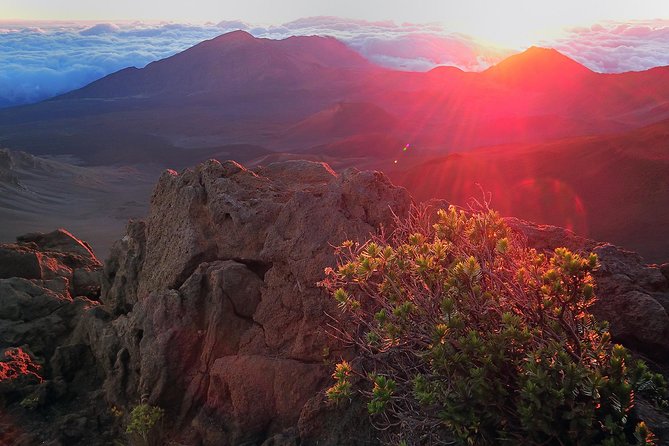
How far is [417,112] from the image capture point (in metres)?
74.8

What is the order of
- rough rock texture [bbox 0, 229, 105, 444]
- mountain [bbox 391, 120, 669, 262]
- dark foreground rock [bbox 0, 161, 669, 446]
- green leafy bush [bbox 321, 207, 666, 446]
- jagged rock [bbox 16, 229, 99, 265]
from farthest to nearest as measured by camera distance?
mountain [bbox 391, 120, 669, 262] < jagged rock [bbox 16, 229, 99, 265] < rough rock texture [bbox 0, 229, 105, 444] < dark foreground rock [bbox 0, 161, 669, 446] < green leafy bush [bbox 321, 207, 666, 446]

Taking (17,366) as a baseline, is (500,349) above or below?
above

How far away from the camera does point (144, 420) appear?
4.51m

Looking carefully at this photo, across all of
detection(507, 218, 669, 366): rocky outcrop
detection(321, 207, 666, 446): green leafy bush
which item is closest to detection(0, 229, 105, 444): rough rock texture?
detection(321, 207, 666, 446): green leafy bush

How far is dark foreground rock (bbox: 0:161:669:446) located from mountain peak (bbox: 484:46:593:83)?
3303 inches

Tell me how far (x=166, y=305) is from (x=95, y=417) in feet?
4.09

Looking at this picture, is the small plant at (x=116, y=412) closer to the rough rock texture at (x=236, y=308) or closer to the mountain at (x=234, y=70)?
the rough rock texture at (x=236, y=308)

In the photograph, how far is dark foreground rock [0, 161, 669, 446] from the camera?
4.28 meters

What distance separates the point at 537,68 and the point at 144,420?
306 feet

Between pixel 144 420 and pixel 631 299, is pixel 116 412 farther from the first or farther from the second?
pixel 631 299

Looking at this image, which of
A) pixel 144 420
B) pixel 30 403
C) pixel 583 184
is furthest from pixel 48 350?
pixel 583 184

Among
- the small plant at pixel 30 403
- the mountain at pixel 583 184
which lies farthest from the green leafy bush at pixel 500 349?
the mountain at pixel 583 184

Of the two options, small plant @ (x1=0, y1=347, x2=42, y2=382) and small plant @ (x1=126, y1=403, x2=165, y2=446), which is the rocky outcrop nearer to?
small plant @ (x1=126, y1=403, x2=165, y2=446)

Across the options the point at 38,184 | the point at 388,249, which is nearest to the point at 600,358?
the point at 388,249
